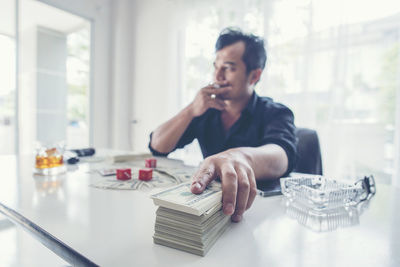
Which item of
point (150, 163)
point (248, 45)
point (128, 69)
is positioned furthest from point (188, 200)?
point (128, 69)

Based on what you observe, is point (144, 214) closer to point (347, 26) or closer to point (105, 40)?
point (347, 26)

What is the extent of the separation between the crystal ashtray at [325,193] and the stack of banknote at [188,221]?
234 mm

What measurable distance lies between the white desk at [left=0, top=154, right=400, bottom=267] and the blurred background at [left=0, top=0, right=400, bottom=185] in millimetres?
621

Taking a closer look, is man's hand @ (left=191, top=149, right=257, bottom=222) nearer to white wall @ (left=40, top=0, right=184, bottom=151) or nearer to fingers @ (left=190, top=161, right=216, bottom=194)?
fingers @ (left=190, top=161, right=216, bottom=194)

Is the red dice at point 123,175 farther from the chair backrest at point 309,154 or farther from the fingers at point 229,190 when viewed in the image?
the chair backrest at point 309,154

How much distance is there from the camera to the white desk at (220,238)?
0.32 m

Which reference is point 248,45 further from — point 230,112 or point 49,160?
point 49,160

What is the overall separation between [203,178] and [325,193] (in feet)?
0.81

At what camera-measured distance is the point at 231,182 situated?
0.40 m

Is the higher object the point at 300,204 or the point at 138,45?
the point at 138,45

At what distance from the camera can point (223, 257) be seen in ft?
1.05

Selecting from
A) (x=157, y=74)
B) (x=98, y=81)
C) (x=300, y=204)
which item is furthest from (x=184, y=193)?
(x=98, y=81)

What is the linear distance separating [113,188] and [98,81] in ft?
7.96

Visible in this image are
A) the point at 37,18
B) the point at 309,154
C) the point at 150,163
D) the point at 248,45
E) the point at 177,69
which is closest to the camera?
the point at 150,163
